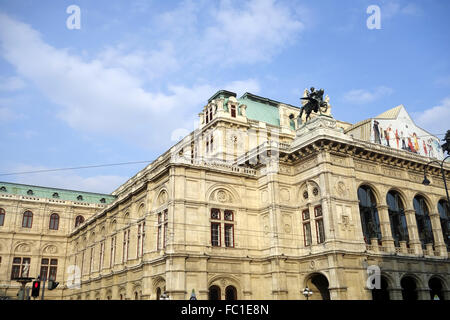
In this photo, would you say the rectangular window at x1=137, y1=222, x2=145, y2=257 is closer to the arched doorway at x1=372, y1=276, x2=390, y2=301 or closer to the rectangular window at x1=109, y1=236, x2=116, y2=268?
the rectangular window at x1=109, y1=236, x2=116, y2=268

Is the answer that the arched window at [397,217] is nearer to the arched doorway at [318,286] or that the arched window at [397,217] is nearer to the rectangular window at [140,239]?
the arched doorway at [318,286]

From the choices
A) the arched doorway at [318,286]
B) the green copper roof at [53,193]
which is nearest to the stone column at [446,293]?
the arched doorway at [318,286]

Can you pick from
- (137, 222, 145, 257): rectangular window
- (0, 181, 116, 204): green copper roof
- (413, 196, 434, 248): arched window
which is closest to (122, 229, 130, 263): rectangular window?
(137, 222, 145, 257): rectangular window

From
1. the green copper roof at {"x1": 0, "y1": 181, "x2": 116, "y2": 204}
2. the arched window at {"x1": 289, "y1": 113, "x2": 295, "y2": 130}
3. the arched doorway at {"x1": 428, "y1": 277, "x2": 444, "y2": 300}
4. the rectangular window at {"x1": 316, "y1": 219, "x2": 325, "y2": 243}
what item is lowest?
the arched doorway at {"x1": 428, "y1": 277, "x2": 444, "y2": 300}

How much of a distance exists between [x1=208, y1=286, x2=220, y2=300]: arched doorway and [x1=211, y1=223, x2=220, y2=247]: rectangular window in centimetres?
366

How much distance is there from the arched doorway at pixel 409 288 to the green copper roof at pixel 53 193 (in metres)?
53.8

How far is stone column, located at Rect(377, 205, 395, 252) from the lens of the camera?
35.9m

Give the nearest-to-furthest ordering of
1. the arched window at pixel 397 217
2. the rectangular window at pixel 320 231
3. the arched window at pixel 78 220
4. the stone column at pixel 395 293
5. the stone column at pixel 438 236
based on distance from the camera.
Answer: the stone column at pixel 395 293, the rectangular window at pixel 320 231, the arched window at pixel 397 217, the stone column at pixel 438 236, the arched window at pixel 78 220

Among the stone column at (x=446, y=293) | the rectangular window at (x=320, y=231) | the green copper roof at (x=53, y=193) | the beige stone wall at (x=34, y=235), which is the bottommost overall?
the stone column at (x=446, y=293)

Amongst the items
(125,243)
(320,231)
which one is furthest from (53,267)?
(320,231)

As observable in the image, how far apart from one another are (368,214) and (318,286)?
8.25m

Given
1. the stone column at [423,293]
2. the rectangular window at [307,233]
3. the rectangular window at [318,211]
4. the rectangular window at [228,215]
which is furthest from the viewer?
the rectangular window at [228,215]

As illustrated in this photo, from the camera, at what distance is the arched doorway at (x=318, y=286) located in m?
34.9
